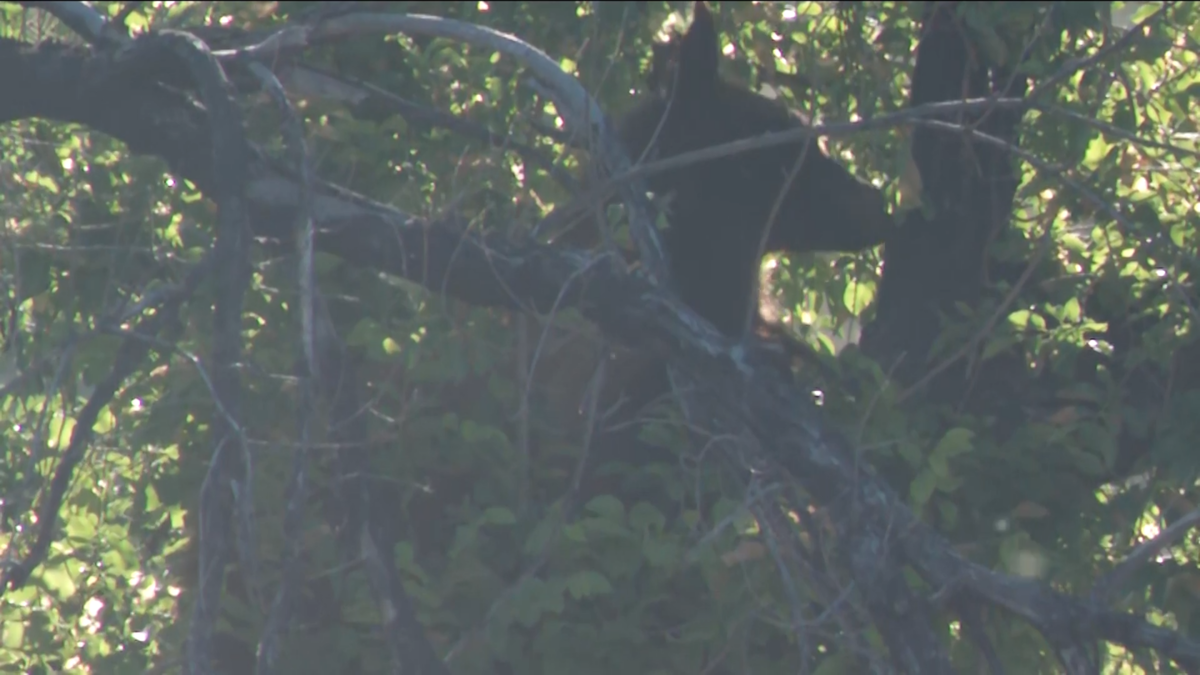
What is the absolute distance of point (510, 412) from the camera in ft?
13.9

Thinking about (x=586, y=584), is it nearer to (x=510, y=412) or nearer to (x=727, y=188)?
(x=510, y=412)

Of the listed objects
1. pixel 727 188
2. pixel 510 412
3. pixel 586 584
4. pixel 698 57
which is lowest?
pixel 586 584

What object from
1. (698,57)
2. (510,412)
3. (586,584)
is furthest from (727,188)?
(586,584)

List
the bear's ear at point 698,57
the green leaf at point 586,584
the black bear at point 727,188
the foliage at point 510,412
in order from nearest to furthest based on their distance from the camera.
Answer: the green leaf at point 586,584 → the foliage at point 510,412 → the bear's ear at point 698,57 → the black bear at point 727,188

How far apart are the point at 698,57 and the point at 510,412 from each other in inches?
50.3

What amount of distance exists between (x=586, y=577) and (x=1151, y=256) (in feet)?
5.59

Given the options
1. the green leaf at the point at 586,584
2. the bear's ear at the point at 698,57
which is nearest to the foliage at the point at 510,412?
the green leaf at the point at 586,584

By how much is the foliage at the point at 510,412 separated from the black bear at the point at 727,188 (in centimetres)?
18

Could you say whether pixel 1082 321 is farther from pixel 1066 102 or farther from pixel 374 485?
pixel 374 485

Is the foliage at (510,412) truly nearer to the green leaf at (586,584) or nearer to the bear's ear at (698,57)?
the green leaf at (586,584)

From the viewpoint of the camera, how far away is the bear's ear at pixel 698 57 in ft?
15.4

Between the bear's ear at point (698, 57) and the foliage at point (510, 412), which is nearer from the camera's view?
the foliage at point (510, 412)

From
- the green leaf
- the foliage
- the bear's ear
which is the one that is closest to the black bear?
the bear's ear

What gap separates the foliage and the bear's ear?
0.15 meters
